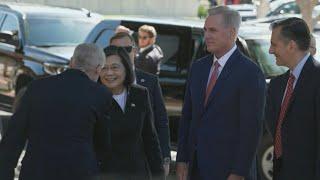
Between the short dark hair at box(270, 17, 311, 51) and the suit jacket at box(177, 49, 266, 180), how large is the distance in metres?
0.32

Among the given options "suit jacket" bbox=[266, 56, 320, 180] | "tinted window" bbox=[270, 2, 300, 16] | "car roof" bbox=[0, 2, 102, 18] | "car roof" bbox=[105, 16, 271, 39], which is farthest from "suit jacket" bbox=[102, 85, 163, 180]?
"tinted window" bbox=[270, 2, 300, 16]

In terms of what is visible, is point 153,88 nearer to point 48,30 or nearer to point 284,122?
point 284,122

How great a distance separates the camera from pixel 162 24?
32.8ft

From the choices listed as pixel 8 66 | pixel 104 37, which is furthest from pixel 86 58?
pixel 8 66

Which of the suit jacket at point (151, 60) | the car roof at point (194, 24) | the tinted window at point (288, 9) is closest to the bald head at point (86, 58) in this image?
the suit jacket at point (151, 60)

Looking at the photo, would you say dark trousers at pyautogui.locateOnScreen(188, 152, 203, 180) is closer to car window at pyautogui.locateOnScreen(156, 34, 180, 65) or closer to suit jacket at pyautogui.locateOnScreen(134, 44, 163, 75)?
suit jacket at pyautogui.locateOnScreen(134, 44, 163, 75)

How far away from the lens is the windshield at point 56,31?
12.6m

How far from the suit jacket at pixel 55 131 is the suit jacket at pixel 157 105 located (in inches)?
55.6

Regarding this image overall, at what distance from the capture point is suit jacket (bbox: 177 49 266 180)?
15.9ft

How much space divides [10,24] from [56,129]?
893 cm

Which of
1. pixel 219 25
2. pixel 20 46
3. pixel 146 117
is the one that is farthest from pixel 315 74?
pixel 20 46

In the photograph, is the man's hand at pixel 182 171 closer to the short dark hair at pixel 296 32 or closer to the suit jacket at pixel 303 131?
the suit jacket at pixel 303 131

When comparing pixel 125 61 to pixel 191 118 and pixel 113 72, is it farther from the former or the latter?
pixel 191 118

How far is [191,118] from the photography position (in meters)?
5.30
